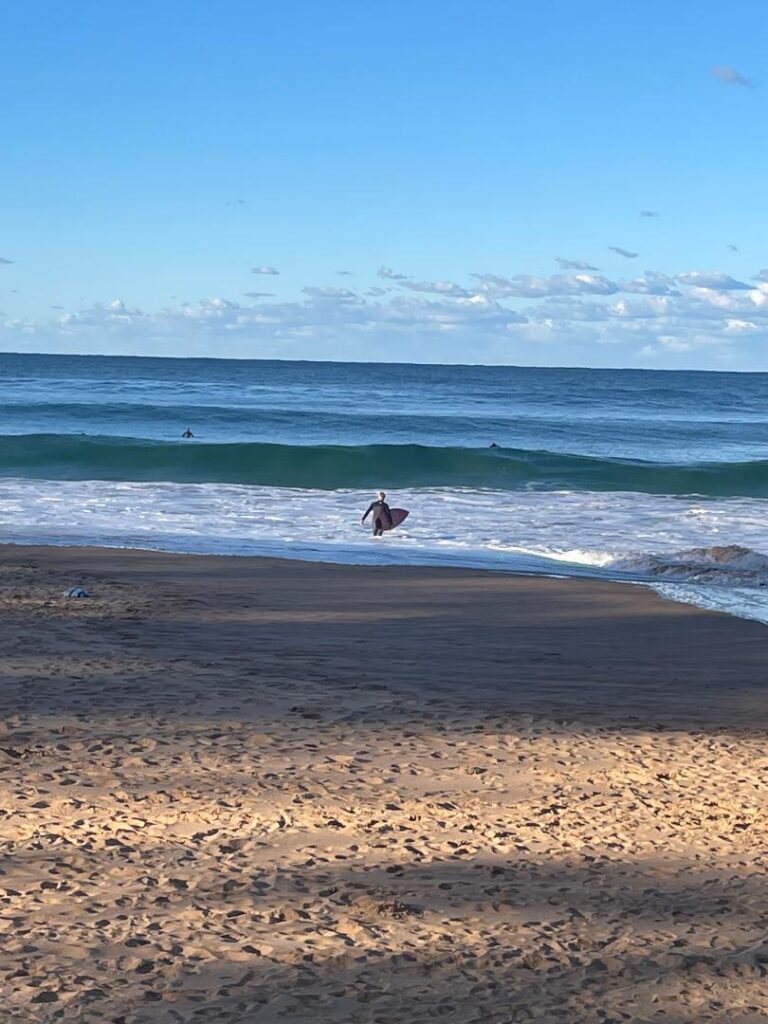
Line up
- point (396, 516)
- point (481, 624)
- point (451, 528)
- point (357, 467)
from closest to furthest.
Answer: point (481, 624)
point (396, 516)
point (451, 528)
point (357, 467)

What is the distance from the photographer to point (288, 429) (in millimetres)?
50062

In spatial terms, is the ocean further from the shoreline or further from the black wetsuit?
the shoreline

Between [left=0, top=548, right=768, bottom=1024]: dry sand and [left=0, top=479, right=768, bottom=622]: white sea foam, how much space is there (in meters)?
5.28

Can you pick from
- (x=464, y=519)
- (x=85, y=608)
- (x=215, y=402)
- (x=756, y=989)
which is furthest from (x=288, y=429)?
(x=756, y=989)

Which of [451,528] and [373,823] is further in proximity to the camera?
[451,528]

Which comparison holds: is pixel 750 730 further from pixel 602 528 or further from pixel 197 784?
pixel 602 528

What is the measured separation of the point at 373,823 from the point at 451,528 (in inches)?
626

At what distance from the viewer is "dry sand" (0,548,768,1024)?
441 cm

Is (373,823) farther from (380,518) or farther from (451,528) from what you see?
(451,528)

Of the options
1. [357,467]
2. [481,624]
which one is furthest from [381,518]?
[357,467]

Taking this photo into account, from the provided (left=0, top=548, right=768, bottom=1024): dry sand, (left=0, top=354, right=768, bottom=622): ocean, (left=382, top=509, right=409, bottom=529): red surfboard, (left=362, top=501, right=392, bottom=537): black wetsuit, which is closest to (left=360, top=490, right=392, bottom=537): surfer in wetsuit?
(left=362, top=501, right=392, bottom=537): black wetsuit

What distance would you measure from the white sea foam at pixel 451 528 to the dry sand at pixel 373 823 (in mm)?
5278

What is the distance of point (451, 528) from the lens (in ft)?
71.8

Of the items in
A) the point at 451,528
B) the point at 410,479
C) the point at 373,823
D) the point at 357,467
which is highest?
the point at 357,467
